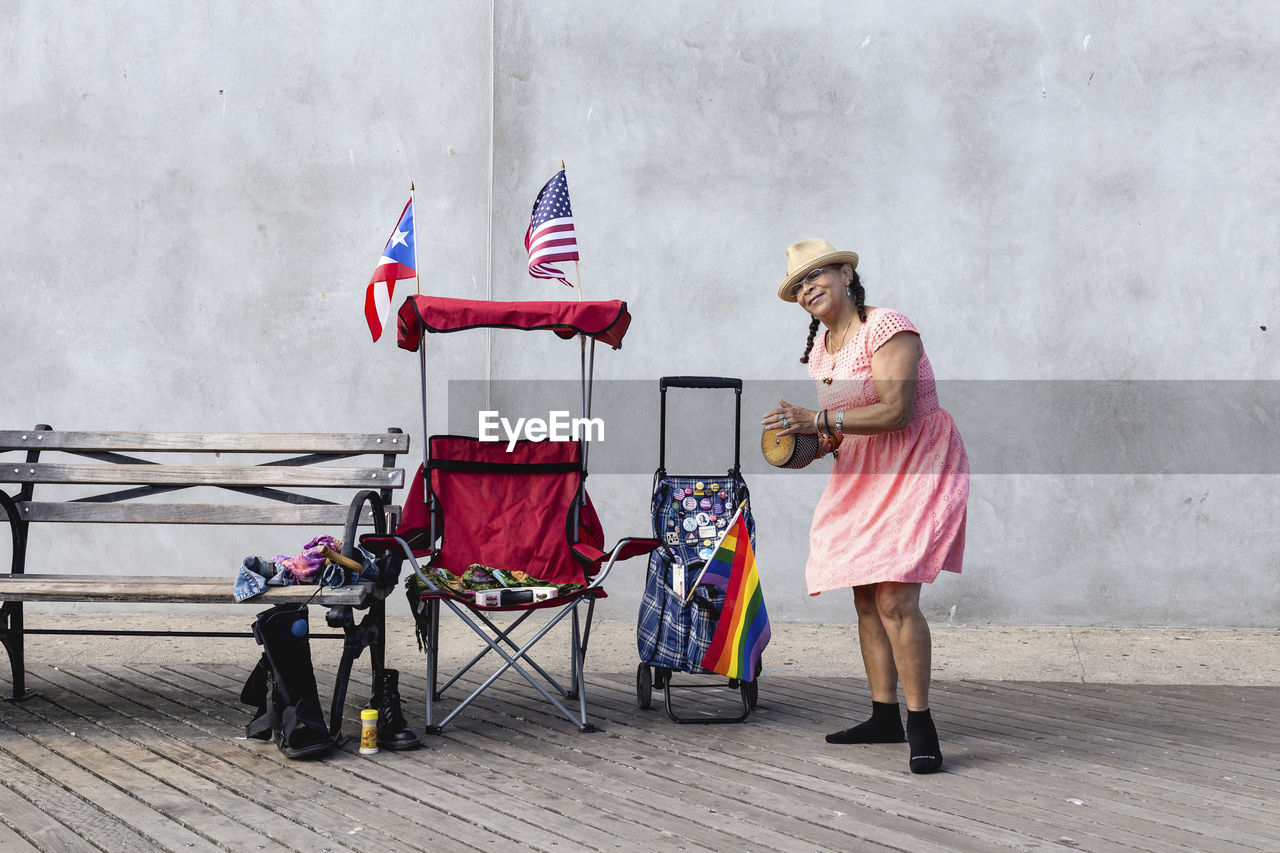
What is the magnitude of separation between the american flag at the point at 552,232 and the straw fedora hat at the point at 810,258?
43.2 inches

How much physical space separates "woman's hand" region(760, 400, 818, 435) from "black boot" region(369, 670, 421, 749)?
4.63 feet

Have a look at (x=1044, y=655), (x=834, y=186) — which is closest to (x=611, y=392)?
(x=834, y=186)

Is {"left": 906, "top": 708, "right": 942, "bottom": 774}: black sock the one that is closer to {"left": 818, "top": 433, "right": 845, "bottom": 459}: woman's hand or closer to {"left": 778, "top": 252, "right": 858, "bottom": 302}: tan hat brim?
{"left": 818, "top": 433, "right": 845, "bottom": 459}: woman's hand

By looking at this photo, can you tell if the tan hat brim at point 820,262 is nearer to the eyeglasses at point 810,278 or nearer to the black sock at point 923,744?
the eyeglasses at point 810,278

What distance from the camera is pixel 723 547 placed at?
3.98 metres

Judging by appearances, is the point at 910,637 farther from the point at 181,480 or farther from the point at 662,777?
the point at 181,480

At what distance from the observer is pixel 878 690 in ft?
12.1

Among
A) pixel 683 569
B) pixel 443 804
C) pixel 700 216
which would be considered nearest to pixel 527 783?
pixel 443 804

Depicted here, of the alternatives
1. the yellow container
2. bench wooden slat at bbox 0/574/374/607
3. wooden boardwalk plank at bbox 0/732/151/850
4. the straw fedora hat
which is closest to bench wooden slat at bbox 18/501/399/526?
bench wooden slat at bbox 0/574/374/607

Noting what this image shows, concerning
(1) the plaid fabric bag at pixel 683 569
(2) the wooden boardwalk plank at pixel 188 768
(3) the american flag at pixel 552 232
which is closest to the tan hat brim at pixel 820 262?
(1) the plaid fabric bag at pixel 683 569

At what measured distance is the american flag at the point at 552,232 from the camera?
14.4ft

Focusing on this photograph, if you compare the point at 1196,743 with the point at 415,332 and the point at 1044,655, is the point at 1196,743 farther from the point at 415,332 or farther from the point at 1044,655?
the point at 415,332

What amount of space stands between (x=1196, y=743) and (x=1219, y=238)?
9.25 ft

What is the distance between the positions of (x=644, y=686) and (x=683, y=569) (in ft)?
1.44
